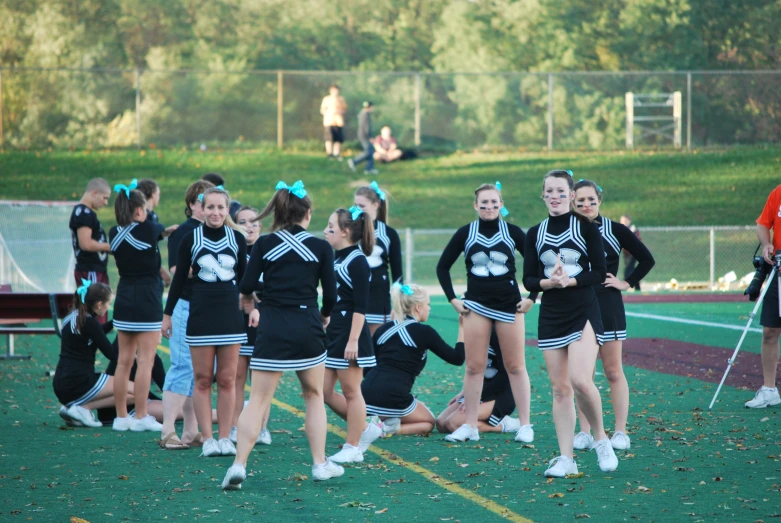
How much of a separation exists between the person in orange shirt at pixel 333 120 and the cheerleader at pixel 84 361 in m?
23.0

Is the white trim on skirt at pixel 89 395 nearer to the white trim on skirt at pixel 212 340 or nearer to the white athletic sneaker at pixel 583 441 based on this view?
the white trim on skirt at pixel 212 340

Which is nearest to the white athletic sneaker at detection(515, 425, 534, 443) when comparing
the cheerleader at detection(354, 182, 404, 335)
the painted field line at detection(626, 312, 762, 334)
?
the cheerleader at detection(354, 182, 404, 335)

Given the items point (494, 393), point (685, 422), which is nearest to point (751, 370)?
point (685, 422)

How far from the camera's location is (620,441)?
23.5 ft

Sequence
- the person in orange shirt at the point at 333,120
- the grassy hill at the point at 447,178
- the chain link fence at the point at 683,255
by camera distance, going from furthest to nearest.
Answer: the person in orange shirt at the point at 333,120 < the grassy hill at the point at 447,178 < the chain link fence at the point at 683,255

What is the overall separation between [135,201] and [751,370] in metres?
6.66

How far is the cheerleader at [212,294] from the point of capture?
6840 mm

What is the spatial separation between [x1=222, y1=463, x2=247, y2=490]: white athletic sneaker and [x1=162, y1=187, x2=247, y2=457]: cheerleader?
1.04 m

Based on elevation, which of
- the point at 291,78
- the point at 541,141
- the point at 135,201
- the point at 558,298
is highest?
the point at 291,78

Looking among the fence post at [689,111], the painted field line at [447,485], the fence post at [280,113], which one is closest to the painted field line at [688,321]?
the painted field line at [447,485]

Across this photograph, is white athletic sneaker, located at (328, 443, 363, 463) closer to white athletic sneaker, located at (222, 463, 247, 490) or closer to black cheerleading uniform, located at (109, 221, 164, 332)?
white athletic sneaker, located at (222, 463, 247, 490)

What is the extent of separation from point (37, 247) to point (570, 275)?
1619 cm

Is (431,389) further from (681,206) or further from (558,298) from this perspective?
(681,206)

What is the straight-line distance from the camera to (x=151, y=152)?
33.0m
